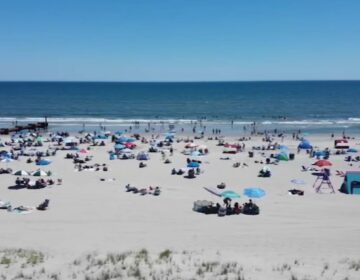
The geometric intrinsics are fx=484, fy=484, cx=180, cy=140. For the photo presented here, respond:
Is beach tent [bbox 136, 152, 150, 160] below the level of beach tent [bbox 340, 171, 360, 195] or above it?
below

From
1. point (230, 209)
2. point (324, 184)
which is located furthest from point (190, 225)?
point (324, 184)

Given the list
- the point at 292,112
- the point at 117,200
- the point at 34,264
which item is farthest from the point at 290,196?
the point at 292,112

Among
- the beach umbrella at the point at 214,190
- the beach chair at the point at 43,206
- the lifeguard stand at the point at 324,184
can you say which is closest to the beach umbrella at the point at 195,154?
the lifeguard stand at the point at 324,184

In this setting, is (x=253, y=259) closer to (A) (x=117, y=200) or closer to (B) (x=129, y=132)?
(A) (x=117, y=200)

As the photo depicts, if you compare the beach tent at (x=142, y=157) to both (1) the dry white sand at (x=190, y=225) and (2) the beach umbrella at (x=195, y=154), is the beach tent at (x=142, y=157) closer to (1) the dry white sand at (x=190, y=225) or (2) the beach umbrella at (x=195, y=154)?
(2) the beach umbrella at (x=195, y=154)

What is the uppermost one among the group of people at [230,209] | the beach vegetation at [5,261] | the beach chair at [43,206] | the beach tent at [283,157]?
the beach vegetation at [5,261]

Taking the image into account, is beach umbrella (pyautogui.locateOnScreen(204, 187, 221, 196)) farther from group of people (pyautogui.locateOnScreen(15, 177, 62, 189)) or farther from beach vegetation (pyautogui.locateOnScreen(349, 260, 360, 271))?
beach vegetation (pyautogui.locateOnScreen(349, 260, 360, 271))

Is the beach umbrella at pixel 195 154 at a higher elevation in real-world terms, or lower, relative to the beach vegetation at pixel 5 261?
lower

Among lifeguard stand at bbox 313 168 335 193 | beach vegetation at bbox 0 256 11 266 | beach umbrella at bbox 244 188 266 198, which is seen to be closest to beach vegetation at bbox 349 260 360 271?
beach vegetation at bbox 0 256 11 266

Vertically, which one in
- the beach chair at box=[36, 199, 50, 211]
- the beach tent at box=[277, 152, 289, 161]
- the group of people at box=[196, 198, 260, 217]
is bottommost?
the beach chair at box=[36, 199, 50, 211]
